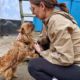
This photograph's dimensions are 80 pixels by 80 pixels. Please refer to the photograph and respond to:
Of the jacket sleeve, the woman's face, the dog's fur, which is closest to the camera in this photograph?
the jacket sleeve

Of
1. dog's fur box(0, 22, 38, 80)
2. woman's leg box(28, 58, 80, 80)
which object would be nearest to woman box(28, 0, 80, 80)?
woman's leg box(28, 58, 80, 80)

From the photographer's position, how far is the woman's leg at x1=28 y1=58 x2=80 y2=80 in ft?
11.4

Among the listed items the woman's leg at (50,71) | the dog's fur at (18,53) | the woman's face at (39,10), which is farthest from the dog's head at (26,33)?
the woman's face at (39,10)

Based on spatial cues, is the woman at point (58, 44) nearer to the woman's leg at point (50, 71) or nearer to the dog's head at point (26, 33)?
the woman's leg at point (50, 71)

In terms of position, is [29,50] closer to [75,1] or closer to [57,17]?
[57,17]

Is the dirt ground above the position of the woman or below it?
below

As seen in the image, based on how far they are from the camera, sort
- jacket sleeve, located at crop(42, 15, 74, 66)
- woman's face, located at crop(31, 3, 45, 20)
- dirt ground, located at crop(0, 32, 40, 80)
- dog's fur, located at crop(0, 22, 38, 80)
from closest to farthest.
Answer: jacket sleeve, located at crop(42, 15, 74, 66)
woman's face, located at crop(31, 3, 45, 20)
dog's fur, located at crop(0, 22, 38, 80)
dirt ground, located at crop(0, 32, 40, 80)

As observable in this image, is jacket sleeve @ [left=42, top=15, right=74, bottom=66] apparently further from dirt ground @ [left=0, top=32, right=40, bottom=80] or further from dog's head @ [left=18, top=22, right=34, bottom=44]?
dirt ground @ [left=0, top=32, right=40, bottom=80]

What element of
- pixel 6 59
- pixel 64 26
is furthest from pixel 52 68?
pixel 6 59

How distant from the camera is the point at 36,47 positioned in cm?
398

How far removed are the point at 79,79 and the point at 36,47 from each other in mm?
809

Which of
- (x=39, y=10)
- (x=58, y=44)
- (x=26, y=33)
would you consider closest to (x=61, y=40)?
(x=58, y=44)

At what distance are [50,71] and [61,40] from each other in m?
0.50

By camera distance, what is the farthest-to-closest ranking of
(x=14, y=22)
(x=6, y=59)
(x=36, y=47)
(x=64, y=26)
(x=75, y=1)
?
1. (x=14, y=22)
2. (x=75, y=1)
3. (x=6, y=59)
4. (x=36, y=47)
5. (x=64, y=26)
